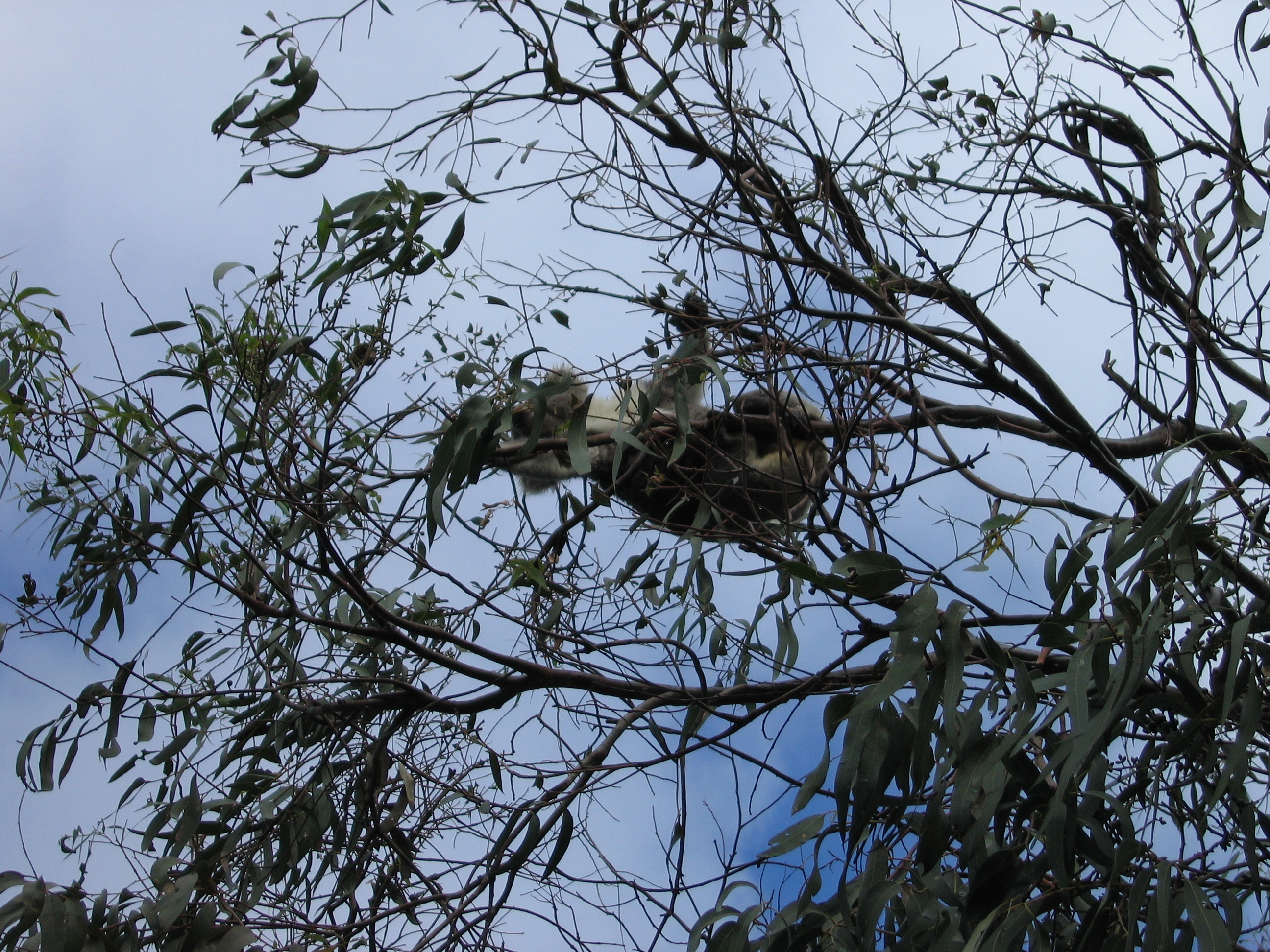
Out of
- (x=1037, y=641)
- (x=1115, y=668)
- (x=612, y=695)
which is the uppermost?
(x=612, y=695)

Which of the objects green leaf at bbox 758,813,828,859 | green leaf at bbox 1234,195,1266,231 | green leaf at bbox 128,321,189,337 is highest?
green leaf at bbox 1234,195,1266,231

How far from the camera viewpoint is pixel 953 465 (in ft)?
8.63

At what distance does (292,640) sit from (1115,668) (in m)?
2.25

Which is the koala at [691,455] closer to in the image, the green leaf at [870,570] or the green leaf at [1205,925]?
the green leaf at [870,570]

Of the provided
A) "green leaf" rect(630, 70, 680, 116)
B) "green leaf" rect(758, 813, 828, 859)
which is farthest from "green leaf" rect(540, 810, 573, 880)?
"green leaf" rect(630, 70, 680, 116)

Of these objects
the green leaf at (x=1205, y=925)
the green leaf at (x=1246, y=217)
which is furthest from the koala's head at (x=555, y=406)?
the green leaf at (x=1246, y=217)

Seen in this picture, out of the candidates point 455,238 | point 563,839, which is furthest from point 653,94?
point 563,839

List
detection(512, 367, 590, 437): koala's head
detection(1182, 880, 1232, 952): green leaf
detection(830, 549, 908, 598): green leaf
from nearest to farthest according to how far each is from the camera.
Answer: detection(1182, 880, 1232, 952): green leaf < detection(830, 549, 908, 598): green leaf < detection(512, 367, 590, 437): koala's head

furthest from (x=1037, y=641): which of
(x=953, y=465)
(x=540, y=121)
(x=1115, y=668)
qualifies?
(x=540, y=121)

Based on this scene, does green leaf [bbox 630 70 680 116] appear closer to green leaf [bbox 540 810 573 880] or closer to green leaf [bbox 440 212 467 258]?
green leaf [bbox 440 212 467 258]

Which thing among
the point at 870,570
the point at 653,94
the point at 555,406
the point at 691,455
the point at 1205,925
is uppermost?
the point at 555,406

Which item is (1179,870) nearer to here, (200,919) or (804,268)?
(804,268)

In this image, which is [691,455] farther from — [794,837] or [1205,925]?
[1205,925]

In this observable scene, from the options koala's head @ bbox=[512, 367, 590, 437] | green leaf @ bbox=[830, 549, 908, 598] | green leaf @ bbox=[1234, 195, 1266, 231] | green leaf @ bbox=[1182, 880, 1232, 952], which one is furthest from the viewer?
green leaf @ bbox=[1234, 195, 1266, 231]
